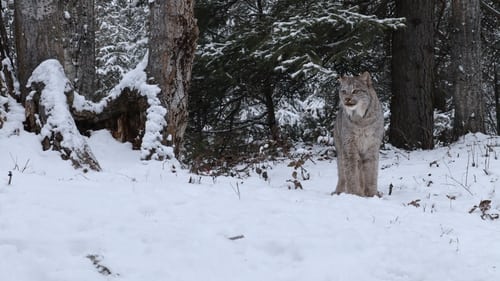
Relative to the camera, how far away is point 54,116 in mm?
7293

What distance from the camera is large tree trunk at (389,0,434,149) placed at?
11602mm

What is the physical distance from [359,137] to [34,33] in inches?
176

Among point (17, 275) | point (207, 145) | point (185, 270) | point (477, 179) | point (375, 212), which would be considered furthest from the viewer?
point (207, 145)

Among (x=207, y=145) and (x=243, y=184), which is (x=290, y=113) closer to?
(x=207, y=145)

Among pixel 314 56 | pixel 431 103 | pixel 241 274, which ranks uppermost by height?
pixel 314 56

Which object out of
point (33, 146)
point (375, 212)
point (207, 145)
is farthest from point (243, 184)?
point (207, 145)

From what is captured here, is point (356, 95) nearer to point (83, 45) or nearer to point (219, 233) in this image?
point (219, 233)

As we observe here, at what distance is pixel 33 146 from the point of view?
282 inches

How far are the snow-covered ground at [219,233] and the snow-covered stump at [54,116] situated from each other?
1.29 ft

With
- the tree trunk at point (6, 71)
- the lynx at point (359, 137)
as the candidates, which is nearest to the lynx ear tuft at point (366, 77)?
the lynx at point (359, 137)

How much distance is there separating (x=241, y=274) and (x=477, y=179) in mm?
4858

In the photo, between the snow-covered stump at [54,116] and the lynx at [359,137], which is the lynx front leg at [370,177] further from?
the snow-covered stump at [54,116]

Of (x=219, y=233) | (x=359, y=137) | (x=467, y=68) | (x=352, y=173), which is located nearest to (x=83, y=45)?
(x=359, y=137)

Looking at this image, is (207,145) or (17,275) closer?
(17,275)
